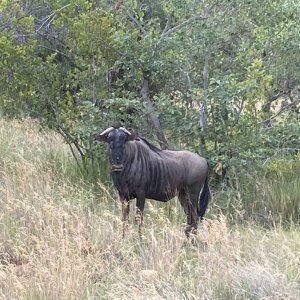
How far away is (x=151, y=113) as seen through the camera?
907 cm

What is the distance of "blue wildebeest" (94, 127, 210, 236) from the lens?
7285mm

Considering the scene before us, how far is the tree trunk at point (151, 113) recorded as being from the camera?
9078 millimetres

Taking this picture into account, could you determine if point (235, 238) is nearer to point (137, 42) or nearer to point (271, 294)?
point (271, 294)

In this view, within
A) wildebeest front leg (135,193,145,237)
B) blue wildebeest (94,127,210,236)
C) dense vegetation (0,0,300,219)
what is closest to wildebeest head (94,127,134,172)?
blue wildebeest (94,127,210,236)

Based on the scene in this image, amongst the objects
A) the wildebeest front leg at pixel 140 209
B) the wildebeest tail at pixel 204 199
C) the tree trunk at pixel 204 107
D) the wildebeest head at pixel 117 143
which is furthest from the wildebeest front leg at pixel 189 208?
the tree trunk at pixel 204 107

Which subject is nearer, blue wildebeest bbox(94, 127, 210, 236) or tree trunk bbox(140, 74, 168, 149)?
blue wildebeest bbox(94, 127, 210, 236)

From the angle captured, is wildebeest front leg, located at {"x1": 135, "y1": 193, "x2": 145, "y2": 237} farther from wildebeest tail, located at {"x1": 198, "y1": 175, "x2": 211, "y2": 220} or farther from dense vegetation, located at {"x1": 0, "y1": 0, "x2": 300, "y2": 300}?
wildebeest tail, located at {"x1": 198, "y1": 175, "x2": 211, "y2": 220}

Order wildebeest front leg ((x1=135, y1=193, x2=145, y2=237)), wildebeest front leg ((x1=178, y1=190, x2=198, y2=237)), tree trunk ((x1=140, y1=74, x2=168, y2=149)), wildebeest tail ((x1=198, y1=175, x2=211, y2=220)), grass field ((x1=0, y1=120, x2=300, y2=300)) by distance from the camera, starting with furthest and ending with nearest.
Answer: tree trunk ((x1=140, y1=74, x2=168, y2=149)) < wildebeest tail ((x1=198, y1=175, x2=211, y2=220)) < wildebeest front leg ((x1=178, y1=190, x2=198, y2=237)) < wildebeest front leg ((x1=135, y1=193, x2=145, y2=237)) < grass field ((x1=0, y1=120, x2=300, y2=300))

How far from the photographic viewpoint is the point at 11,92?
952cm

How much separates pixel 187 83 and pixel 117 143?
2.60 m

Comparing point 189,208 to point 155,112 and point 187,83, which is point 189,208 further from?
point 187,83

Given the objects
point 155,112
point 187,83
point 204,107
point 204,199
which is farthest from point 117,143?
point 187,83

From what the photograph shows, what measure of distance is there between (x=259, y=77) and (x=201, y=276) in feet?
10.7

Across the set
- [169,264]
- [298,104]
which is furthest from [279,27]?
[169,264]
